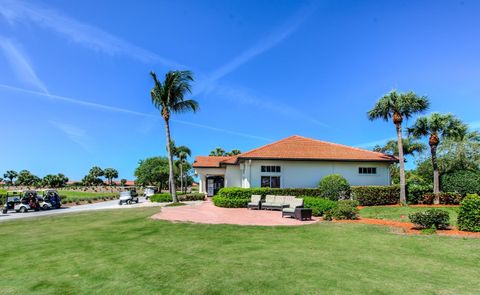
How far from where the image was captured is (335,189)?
2275cm

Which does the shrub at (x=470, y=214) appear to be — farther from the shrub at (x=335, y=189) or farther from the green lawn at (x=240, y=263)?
the shrub at (x=335, y=189)

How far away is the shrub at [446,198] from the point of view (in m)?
23.3

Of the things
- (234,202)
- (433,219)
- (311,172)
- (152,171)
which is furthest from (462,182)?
(152,171)

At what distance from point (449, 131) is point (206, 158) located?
26301 millimetres

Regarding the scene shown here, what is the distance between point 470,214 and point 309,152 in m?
16.3

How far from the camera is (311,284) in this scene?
536 centimetres

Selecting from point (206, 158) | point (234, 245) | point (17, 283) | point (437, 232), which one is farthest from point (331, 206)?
point (206, 158)

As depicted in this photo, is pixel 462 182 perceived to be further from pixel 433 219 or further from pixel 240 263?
pixel 240 263

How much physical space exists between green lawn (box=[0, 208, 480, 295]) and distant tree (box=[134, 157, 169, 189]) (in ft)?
163

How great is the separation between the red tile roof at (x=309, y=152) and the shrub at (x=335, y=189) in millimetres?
2977

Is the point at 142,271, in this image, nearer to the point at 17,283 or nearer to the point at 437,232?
the point at 17,283

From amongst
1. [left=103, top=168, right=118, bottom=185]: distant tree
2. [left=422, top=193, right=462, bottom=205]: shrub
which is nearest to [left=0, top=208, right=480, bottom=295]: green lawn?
[left=422, top=193, right=462, bottom=205]: shrub

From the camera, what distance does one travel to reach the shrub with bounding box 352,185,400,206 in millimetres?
23016

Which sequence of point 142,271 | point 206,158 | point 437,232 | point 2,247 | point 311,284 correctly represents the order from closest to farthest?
point 311,284 → point 142,271 → point 2,247 → point 437,232 → point 206,158
